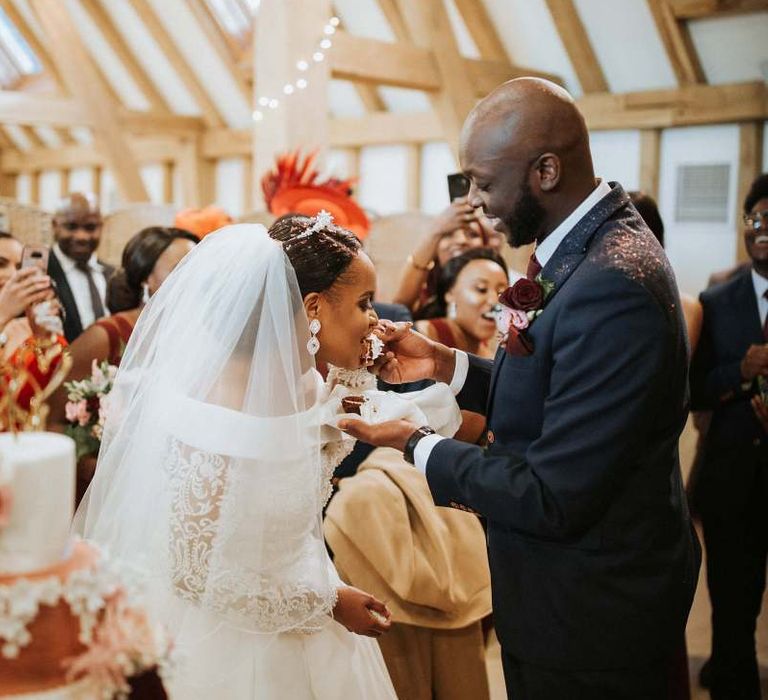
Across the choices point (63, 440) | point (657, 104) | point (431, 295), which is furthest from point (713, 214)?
point (63, 440)

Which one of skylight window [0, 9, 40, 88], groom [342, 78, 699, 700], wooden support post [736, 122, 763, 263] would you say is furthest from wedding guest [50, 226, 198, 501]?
skylight window [0, 9, 40, 88]

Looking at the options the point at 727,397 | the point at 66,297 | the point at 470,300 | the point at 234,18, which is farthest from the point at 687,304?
the point at 234,18

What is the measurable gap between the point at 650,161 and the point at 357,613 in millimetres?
6288

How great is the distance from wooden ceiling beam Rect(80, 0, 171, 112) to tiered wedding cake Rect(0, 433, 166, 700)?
10.7 metres

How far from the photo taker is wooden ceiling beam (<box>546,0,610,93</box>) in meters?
7.18

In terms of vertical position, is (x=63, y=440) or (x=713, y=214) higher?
(x=713, y=214)

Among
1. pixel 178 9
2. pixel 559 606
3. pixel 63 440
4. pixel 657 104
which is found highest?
pixel 178 9

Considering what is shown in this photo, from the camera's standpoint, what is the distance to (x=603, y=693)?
5.78ft

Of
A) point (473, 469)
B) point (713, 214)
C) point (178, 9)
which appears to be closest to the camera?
point (473, 469)

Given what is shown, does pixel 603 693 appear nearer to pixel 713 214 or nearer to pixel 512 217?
pixel 512 217

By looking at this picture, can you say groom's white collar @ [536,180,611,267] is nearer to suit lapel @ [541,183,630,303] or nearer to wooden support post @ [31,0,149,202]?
suit lapel @ [541,183,630,303]

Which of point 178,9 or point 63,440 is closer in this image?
point 63,440

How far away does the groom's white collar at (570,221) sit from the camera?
1749 mm

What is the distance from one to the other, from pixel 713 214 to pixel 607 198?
592cm
